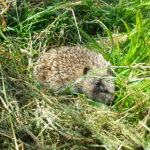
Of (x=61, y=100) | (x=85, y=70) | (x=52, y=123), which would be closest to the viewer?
(x=52, y=123)

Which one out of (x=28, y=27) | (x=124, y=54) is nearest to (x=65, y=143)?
(x=124, y=54)

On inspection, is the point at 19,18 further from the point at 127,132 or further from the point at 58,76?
the point at 127,132

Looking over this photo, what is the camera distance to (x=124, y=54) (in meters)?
5.15

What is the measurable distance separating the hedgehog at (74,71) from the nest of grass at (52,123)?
0.48 m

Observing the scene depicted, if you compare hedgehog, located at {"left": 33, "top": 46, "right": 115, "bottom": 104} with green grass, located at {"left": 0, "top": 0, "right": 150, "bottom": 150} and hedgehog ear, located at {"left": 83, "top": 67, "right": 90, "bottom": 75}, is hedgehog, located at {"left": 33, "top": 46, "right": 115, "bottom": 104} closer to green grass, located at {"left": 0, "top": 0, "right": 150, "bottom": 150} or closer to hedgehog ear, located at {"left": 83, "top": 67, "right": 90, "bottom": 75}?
hedgehog ear, located at {"left": 83, "top": 67, "right": 90, "bottom": 75}

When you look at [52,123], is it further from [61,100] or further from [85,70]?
[85,70]

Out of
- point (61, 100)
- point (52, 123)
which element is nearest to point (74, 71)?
point (61, 100)

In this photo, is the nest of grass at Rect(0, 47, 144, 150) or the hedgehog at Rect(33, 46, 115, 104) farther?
the hedgehog at Rect(33, 46, 115, 104)

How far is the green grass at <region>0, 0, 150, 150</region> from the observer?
154 inches

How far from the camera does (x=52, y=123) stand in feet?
13.2

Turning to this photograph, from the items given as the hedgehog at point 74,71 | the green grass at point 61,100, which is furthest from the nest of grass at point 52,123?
the hedgehog at point 74,71

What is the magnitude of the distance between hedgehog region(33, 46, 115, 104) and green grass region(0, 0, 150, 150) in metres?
0.18

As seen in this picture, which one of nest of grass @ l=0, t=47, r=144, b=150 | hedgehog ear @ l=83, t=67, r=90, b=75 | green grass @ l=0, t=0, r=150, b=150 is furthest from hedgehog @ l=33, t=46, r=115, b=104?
nest of grass @ l=0, t=47, r=144, b=150

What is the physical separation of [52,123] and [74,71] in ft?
3.69
